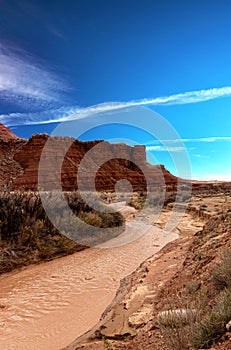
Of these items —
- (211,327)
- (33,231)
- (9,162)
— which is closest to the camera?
(211,327)

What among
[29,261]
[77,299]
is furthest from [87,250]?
[77,299]

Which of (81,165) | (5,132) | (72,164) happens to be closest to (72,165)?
(72,164)

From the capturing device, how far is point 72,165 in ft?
224

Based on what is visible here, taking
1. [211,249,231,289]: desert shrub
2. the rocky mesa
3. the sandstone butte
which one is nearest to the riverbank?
[211,249,231,289]: desert shrub

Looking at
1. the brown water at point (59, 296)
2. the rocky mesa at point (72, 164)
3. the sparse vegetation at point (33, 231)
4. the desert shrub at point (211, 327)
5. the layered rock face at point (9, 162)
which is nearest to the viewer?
the desert shrub at point (211, 327)

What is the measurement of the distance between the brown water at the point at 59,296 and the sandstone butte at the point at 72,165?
41.9 meters

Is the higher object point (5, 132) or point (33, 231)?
point (5, 132)

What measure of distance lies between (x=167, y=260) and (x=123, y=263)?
68.7 inches

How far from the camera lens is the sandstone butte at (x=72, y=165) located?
59.6 meters

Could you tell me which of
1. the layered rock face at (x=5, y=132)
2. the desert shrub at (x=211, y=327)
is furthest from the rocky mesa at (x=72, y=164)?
the desert shrub at (x=211, y=327)

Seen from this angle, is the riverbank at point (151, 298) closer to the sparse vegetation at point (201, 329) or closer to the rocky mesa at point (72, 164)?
the sparse vegetation at point (201, 329)

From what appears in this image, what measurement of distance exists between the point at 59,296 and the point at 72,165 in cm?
6186

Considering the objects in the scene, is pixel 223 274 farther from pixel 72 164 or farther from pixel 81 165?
pixel 81 165

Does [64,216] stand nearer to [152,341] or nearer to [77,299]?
[77,299]
